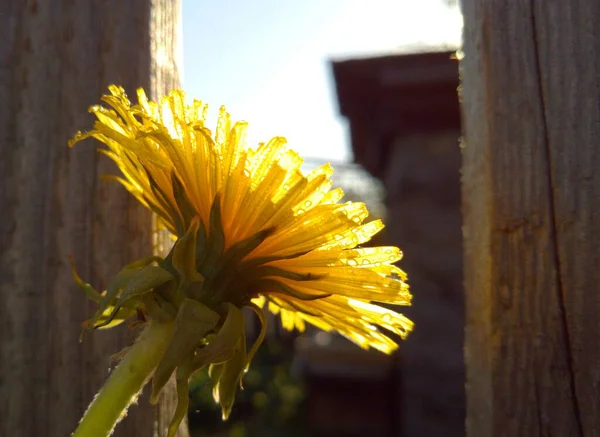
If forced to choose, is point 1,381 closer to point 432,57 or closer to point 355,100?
point 432,57

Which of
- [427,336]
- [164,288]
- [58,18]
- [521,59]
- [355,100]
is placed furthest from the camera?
[355,100]

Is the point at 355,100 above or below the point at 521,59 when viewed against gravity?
above

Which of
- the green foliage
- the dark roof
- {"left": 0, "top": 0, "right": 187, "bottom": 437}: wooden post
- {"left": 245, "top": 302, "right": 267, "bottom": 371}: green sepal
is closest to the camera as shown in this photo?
{"left": 245, "top": 302, "right": 267, "bottom": 371}: green sepal

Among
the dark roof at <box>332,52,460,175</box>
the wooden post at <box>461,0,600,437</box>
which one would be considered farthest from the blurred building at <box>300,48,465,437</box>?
the wooden post at <box>461,0,600,437</box>

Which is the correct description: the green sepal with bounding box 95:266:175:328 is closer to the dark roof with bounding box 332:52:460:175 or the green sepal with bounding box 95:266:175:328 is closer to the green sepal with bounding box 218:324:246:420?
the green sepal with bounding box 218:324:246:420

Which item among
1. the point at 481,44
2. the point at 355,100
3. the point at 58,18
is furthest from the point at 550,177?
the point at 355,100

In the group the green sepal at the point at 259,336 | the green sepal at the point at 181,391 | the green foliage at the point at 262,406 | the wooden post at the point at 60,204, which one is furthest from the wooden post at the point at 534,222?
the green foliage at the point at 262,406
